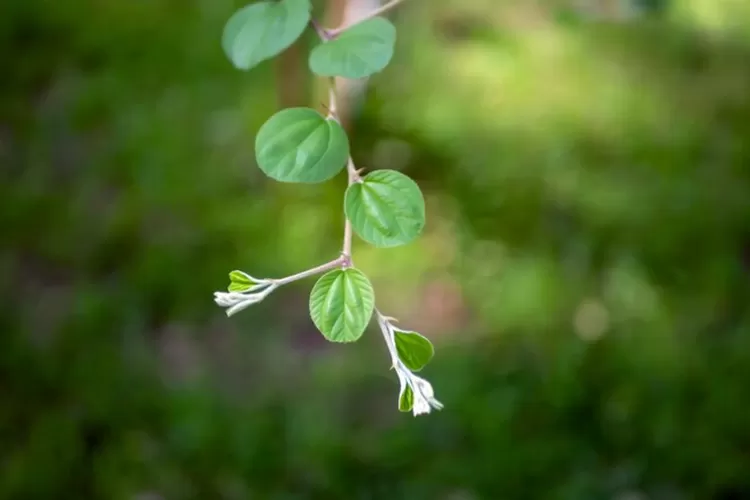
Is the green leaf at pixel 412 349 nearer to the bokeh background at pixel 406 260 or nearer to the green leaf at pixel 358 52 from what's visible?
the green leaf at pixel 358 52

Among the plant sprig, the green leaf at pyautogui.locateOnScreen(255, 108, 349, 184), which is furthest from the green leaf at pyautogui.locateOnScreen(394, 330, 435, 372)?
the green leaf at pyautogui.locateOnScreen(255, 108, 349, 184)

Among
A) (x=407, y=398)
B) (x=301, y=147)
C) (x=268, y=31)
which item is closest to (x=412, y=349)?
(x=407, y=398)

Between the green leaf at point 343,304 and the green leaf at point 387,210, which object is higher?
the green leaf at point 387,210

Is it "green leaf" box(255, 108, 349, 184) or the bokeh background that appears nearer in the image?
"green leaf" box(255, 108, 349, 184)

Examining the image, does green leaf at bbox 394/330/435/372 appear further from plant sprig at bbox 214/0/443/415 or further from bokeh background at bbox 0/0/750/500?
bokeh background at bbox 0/0/750/500

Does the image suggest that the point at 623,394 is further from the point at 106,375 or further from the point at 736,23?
the point at 736,23

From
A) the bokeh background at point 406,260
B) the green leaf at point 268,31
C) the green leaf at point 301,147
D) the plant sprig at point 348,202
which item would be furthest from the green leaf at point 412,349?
the bokeh background at point 406,260

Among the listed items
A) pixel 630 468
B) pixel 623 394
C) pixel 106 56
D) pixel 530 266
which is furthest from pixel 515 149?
pixel 106 56
